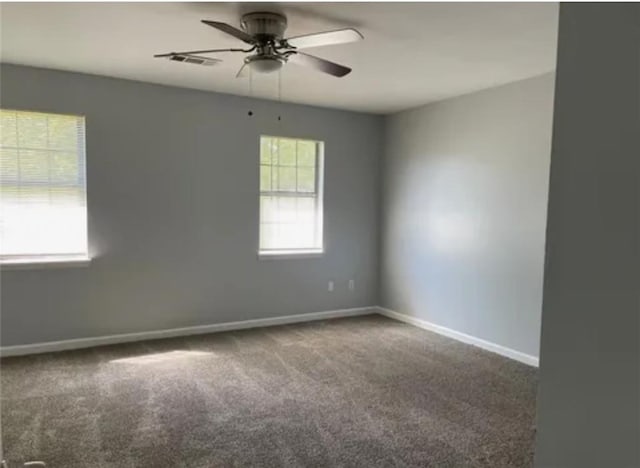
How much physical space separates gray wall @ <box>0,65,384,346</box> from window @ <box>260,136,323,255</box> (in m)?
0.13

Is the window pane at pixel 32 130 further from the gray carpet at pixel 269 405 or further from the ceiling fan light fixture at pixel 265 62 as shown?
the ceiling fan light fixture at pixel 265 62

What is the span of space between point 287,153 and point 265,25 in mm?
2563

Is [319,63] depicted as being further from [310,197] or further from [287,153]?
[310,197]

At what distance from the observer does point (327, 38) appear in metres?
2.58

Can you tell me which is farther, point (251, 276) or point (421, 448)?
point (251, 276)

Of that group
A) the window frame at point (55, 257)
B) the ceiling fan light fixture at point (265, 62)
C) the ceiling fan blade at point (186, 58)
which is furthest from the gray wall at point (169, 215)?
the ceiling fan light fixture at point (265, 62)

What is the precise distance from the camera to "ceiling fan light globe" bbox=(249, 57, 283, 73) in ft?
9.18

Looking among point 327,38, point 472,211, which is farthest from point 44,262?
point 472,211

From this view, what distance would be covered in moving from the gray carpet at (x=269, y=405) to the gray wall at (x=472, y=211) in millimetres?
504

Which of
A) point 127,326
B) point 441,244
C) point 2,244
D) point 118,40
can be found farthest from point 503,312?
point 2,244

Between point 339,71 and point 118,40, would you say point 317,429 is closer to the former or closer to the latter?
point 339,71

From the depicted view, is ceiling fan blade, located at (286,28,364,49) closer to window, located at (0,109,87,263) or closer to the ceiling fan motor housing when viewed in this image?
the ceiling fan motor housing

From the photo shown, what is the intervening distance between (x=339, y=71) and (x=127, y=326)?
314cm

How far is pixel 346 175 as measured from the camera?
219 inches
